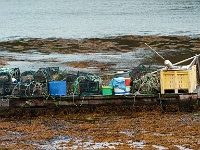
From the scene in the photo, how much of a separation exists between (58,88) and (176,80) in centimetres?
374

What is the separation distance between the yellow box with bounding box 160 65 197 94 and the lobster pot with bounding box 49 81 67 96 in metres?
3.09

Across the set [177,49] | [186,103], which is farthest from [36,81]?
[177,49]

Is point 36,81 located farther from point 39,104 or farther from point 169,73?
point 169,73

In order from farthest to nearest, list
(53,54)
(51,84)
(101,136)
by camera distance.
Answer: (53,54), (51,84), (101,136)

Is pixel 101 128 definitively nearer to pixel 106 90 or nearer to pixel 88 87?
pixel 106 90

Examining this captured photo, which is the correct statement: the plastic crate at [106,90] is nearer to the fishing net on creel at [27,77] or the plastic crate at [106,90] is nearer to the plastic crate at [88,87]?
the plastic crate at [88,87]

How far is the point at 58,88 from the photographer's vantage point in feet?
60.6

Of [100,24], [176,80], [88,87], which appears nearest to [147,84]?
[176,80]

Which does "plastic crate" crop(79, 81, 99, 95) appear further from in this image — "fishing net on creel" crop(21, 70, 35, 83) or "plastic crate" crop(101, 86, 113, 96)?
"fishing net on creel" crop(21, 70, 35, 83)

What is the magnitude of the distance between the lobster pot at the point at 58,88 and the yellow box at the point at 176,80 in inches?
122

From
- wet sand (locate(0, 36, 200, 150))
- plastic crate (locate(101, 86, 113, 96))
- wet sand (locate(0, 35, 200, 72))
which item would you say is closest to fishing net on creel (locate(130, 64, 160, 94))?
wet sand (locate(0, 36, 200, 150))

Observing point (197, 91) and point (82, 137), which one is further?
point (197, 91)

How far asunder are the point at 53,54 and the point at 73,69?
6683 millimetres

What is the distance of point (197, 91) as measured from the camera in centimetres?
1902
